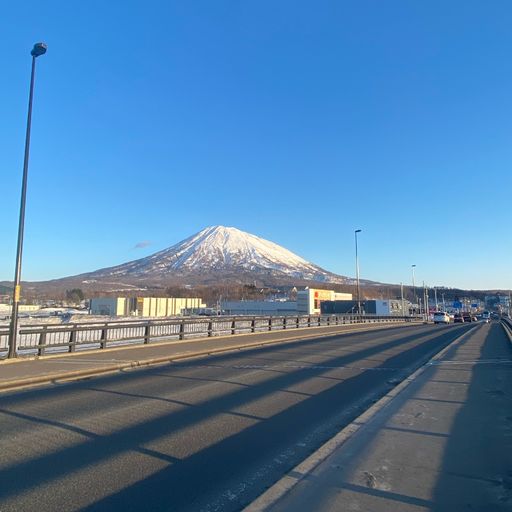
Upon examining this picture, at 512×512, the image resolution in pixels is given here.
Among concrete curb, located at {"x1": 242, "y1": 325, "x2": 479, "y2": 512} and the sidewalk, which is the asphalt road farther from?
the sidewalk

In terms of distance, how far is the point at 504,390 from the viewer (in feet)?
35.3

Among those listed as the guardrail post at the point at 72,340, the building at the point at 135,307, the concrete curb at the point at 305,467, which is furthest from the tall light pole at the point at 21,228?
the building at the point at 135,307

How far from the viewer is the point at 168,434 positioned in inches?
289

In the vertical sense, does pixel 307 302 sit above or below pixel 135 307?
above

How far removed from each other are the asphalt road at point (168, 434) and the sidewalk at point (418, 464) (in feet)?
1.84

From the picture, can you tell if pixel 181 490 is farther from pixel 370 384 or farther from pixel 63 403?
pixel 370 384

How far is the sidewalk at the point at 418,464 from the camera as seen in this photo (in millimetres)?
4656

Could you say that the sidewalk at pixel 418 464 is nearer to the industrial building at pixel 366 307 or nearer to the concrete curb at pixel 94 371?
the concrete curb at pixel 94 371

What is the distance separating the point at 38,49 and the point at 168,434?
1479 cm

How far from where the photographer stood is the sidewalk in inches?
183

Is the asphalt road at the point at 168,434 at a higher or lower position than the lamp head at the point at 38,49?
lower

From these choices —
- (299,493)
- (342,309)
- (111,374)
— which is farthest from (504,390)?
(342,309)

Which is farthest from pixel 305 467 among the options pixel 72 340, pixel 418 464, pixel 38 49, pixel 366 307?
pixel 366 307

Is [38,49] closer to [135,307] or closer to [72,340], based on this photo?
[72,340]
